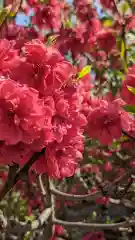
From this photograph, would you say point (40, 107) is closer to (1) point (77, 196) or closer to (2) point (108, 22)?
(1) point (77, 196)

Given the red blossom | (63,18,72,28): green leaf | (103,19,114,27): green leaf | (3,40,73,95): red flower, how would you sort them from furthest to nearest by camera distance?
(103,19,114,27): green leaf, (63,18,72,28): green leaf, the red blossom, (3,40,73,95): red flower

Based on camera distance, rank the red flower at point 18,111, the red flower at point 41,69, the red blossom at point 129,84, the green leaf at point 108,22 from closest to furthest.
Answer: the red flower at point 18,111 → the red flower at point 41,69 → the red blossom at point 129,84 → the green leaf at point 108,22

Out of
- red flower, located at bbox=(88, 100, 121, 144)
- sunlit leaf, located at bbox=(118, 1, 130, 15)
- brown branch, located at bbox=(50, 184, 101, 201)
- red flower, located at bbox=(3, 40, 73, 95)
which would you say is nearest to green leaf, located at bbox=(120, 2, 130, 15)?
sunlit leaf, located at bbox=(118, 1, 130, 15)

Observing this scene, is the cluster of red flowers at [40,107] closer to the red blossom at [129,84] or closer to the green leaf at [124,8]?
the red blossom at [129,84]

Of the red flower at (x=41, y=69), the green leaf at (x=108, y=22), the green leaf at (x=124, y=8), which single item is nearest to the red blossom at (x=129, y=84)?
the red flower at (x=41, y=69)

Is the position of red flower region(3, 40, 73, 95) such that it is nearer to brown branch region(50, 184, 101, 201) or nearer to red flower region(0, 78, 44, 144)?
red flower region(0, 78, 44, 144)

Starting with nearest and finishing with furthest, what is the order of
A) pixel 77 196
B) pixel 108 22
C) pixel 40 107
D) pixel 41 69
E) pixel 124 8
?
pixel 40 107 → pixel 41 69 → pixel 77 196 → pixel 124 8 → pixel 108 22

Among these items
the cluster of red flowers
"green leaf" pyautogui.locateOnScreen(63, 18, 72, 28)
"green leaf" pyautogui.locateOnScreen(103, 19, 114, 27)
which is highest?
the cluster of red flowers

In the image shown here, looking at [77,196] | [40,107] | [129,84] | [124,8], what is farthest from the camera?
[124,8]

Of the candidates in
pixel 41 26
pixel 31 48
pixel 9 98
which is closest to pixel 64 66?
pixel 31 48

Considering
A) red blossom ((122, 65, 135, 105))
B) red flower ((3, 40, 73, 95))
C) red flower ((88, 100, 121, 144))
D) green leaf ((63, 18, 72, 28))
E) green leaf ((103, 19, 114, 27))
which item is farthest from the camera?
green leaf ((103, 19, 114, 27))

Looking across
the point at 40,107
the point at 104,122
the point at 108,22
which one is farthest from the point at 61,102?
the point at 108,22

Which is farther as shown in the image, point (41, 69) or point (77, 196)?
point (77, 196)

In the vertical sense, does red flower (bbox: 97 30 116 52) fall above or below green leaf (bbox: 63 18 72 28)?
below
